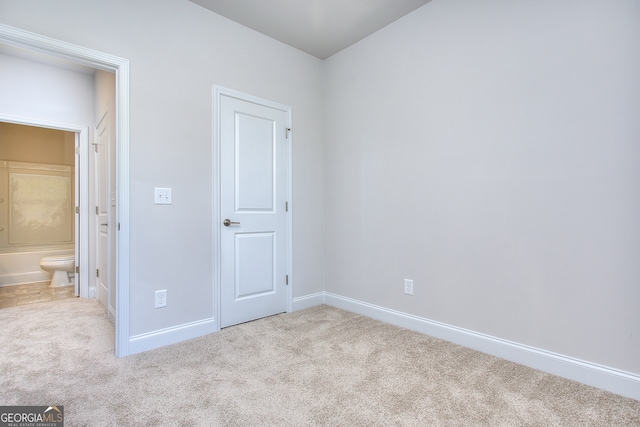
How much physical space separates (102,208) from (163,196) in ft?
5.04

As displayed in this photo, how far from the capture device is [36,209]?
4957 millimetres

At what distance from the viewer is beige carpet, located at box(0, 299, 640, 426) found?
145cm

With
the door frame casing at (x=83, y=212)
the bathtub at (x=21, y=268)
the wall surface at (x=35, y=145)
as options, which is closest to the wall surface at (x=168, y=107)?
the door frame casing at (x=83, y=212)

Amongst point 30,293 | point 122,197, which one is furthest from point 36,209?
point 122,197

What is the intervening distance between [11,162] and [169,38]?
4.31 m

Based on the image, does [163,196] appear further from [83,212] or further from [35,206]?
[35,206]

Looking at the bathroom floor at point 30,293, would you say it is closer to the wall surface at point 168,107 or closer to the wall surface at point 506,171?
the wall surface at point 168,107

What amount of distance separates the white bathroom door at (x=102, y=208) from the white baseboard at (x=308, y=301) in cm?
183

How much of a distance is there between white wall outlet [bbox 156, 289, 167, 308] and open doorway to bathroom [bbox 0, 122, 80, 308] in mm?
2840

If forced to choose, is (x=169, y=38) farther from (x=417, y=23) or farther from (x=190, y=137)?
(x=417, y=23)

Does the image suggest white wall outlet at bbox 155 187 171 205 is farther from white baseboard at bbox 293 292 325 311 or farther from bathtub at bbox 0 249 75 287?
bathtub at bbox 0 249 75 287

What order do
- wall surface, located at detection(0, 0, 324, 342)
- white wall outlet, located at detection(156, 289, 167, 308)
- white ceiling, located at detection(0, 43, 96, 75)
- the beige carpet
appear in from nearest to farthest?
the beige carpet < wall surface, located at detection(0, 0, 324, 342) < white wall outlet, located at detection(156, 289, 167, 308) < white ceiling, located at detection(0, 43, 96, 75)

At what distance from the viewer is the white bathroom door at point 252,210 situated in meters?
2.64

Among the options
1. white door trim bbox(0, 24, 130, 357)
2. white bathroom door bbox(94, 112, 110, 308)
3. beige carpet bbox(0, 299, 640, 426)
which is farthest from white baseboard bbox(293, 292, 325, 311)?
white bathroom door bbox(94, 112, 110, 308)
